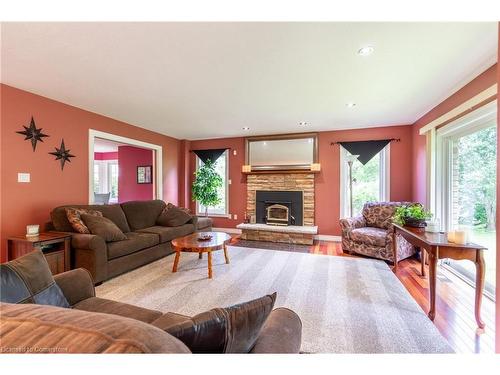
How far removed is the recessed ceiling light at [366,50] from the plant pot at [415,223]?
1.97m

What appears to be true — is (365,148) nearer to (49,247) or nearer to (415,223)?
(415,223)

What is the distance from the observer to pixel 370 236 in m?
3.52

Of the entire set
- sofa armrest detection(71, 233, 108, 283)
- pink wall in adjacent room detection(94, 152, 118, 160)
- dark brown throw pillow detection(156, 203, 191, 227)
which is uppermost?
pink wall in adjacent room detection(94, 152, 118, 160)

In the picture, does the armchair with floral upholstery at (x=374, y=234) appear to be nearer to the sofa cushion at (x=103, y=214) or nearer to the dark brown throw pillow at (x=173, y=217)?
the dark brown throw pillow at (x=173, y=217)

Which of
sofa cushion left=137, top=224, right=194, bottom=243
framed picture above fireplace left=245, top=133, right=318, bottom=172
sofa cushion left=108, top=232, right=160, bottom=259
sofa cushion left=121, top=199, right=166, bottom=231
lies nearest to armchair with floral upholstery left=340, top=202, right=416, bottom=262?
framed picture above fireplace left=245, top=133, right=318, bottom=172

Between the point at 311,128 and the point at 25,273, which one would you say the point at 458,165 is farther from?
the point at 25,273

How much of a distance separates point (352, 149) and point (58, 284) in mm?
4856

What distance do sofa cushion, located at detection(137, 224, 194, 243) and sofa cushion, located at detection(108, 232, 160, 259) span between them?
11 cm

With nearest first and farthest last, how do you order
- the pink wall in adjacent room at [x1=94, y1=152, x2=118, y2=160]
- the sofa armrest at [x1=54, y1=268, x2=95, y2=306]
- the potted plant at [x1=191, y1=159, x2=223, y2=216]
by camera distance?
the sofa armrest at [x1=54, y1=268, x2=95, y2=306]
the potted plant at [x1=191, y1=159, x2=223, y2=216]
the pink wall in adjacent room at [x1=94, y1=152, x2=118, y2=160]

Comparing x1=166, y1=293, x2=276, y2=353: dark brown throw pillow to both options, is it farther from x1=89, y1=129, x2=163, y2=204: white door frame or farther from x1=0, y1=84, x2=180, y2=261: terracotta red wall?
x1=89, y1=129, x2=163, y2=204: white door frame

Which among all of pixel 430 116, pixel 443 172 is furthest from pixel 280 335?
pixel 430 116

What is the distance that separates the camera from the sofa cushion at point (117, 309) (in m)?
1.27

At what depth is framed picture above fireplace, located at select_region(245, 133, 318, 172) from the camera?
493 cm

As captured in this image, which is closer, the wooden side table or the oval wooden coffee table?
the wooden side table
